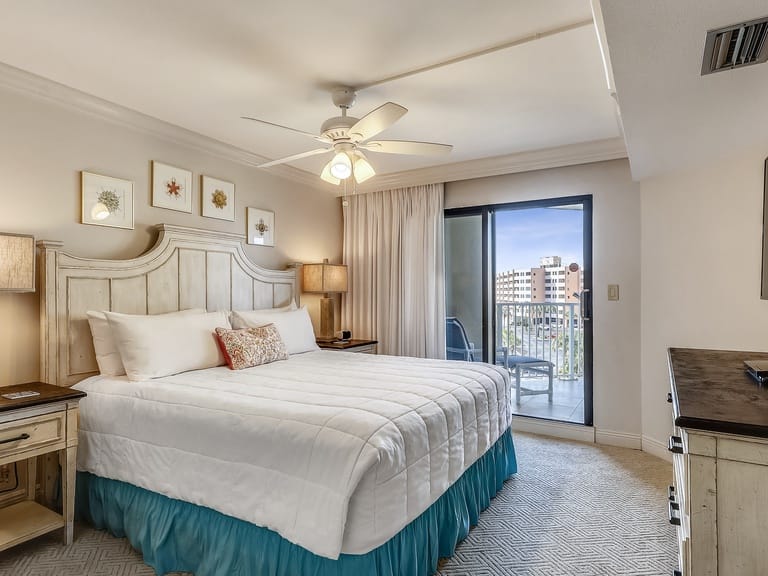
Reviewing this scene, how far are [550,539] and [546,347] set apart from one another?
2.37 meters

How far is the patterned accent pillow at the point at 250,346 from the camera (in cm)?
285

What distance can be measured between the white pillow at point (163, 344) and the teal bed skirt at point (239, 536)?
62 centimetres

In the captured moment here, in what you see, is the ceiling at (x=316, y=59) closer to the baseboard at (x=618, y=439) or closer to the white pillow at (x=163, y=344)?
the white pillow at (x=163, y=344)

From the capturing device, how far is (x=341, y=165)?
2641 mm

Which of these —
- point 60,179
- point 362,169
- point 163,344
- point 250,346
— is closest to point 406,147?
point 362,169

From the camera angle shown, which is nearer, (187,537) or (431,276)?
(187,537)

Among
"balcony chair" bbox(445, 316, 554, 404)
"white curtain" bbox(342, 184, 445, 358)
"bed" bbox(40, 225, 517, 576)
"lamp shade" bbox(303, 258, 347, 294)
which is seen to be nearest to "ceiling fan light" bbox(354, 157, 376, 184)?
"bed" bbox(40, 225, 517, 576)

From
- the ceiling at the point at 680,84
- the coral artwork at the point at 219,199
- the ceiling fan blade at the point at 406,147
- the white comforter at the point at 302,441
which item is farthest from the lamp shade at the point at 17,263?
the ceiling at the point at 680,84

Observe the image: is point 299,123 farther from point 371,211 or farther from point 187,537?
point 187,537

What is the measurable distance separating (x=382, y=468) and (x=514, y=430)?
2.91m

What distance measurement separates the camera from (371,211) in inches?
191

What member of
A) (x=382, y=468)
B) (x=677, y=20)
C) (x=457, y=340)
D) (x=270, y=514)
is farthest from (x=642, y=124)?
(x=457, y=340)

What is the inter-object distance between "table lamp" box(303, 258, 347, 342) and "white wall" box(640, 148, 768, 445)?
2717 mm

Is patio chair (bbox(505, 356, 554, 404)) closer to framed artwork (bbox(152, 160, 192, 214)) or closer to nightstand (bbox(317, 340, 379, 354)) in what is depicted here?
nightstand (bbox(317, 340, 379, 354))
